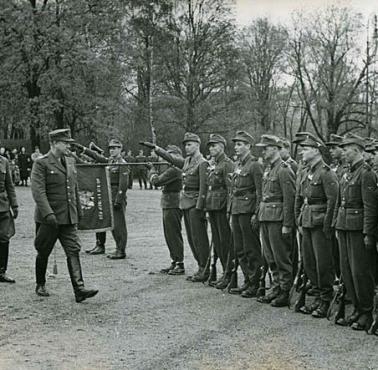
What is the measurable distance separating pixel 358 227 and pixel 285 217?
1.30 m

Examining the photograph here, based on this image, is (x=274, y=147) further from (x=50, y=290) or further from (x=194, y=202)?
(x=50, y=290)

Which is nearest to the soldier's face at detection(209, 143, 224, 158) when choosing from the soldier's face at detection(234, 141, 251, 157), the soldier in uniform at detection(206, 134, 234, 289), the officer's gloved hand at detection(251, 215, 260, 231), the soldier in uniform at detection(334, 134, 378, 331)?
the soldier in uniform at detection(206, 134, 234, 289)

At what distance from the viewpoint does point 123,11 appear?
125ft

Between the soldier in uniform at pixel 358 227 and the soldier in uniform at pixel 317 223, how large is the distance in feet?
1.27

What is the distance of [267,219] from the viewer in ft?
28.1

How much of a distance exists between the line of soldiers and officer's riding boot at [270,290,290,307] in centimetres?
1

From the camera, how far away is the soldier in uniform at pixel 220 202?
973 cm

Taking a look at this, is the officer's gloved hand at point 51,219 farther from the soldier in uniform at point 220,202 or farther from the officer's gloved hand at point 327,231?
the officer's gloved hand at point 327,231

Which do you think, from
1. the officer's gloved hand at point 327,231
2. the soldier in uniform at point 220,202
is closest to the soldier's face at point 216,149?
the soldier in uniform at point 220,202

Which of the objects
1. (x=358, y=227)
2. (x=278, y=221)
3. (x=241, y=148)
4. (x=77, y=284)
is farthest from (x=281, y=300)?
(x=77, y=284)

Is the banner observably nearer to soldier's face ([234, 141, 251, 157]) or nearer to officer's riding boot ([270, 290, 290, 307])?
soldier's face ([234, 141, 251, 157])

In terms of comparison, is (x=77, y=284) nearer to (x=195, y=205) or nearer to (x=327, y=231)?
(x=195, y=205)

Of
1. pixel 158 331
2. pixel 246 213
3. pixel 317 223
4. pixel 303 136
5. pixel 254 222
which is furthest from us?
pixel 246 213

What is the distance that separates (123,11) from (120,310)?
3169cm
